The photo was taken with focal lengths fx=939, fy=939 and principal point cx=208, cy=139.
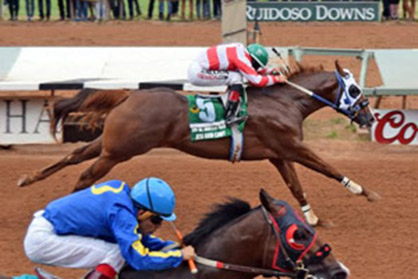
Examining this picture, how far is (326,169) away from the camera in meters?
8.98

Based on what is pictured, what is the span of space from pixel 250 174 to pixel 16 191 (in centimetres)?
261

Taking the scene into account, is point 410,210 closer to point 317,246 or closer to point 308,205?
point 308,205

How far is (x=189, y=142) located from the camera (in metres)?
8.77

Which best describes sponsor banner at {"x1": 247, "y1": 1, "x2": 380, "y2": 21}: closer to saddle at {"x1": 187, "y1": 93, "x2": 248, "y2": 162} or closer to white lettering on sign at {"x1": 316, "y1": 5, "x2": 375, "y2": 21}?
white lettering on sign at {"x1": 316, "y1": 5, "x2": 375, "y2": 21}

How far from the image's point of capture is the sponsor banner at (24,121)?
11.4 meters

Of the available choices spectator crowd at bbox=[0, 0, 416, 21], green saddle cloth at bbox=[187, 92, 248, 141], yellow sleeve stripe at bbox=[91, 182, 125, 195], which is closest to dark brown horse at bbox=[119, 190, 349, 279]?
yellow sleeve stripe at bbox=[91, 182, 125, 195]

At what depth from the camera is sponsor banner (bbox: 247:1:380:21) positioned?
2031cm

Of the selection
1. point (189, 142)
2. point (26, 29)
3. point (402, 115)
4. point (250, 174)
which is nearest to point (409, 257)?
point (189, 142)

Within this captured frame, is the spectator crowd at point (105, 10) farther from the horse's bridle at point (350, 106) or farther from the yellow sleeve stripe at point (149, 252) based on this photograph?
the yellow sleeve stripe at point (149, 252)

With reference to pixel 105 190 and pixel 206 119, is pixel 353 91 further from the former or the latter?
pixel 105 190

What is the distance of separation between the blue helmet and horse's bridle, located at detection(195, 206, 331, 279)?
0.37 m

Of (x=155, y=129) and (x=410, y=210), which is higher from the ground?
(x=155, y=129)

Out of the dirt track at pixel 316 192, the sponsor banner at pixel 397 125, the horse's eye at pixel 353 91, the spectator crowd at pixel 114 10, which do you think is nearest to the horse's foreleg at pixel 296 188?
the dirt track at pixel 316 192

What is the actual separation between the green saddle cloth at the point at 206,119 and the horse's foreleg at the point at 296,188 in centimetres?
80
